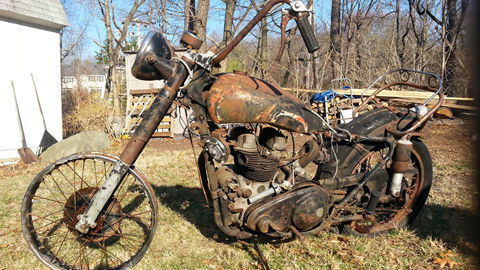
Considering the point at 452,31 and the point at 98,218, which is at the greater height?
the point at 452,31

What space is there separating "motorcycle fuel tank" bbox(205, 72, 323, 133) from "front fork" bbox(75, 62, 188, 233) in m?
0.30

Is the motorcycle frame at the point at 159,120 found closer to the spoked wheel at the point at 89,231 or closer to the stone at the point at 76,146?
the spoked wheel at the point at 89,231

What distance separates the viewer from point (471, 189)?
83 centimetres

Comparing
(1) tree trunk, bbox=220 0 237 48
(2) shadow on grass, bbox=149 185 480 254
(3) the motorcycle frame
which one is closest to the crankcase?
(3) the motorcycle frame

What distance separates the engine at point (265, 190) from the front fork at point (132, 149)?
50cm

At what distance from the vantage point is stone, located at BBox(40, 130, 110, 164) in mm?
8211

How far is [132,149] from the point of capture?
2902 mm

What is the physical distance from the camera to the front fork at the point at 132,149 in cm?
288

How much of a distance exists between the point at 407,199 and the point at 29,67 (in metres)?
9.43

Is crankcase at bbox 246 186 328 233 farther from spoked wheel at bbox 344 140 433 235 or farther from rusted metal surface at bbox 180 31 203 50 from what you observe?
rusted metal surface at bbox 180 31 203 50

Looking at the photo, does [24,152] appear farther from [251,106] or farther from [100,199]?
[251,106]

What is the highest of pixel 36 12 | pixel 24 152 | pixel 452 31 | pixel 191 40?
pixel 36 12

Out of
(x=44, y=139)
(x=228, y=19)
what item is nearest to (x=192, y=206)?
(x=44, y=139)

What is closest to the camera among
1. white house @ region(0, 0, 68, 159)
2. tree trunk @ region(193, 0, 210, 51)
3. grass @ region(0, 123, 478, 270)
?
grass @ region(0, 123, 478, 270)
